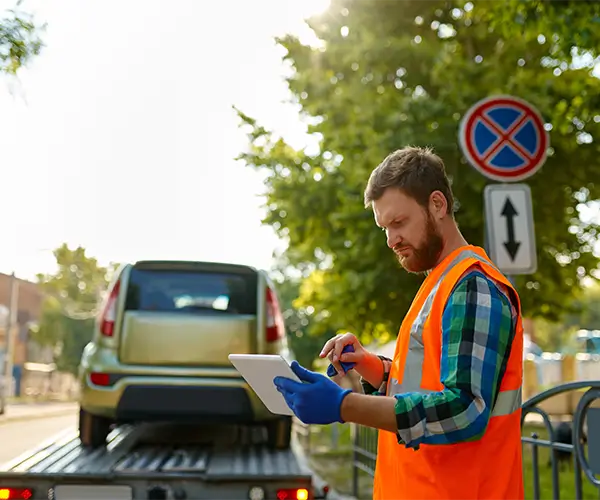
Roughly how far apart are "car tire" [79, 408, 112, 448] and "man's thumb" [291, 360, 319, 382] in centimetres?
403

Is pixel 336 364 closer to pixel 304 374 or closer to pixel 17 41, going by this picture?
pixel 304 374

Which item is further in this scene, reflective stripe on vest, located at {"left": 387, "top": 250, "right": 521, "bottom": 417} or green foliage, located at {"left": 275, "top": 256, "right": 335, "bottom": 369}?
green foliage, located at {"left": 275, "top": 256, "right": 335, "bottom": 369}

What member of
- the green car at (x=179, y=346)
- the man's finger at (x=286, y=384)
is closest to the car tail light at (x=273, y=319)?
the green car at (x=179, y=346)

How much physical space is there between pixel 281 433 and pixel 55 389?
5963cm

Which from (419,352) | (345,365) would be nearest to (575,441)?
(345,365)

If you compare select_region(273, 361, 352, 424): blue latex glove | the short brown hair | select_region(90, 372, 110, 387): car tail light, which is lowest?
select_region(90, 372, 110, 387): car tail light

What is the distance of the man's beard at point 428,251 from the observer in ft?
6.92

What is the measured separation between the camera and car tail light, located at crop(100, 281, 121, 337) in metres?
5.70

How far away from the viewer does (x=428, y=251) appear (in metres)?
2.13

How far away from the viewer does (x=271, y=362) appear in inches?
77.3

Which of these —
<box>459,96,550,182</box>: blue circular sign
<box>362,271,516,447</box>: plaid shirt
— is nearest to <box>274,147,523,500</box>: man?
Answer: <box>362,271,516,447</box>: plaid shirt

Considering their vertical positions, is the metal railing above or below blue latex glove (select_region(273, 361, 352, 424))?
below

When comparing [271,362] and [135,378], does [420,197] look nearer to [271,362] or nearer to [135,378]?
[271,362]

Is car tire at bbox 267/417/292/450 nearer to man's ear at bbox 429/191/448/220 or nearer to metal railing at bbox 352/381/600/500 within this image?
metal railing at bbox 352/381/600/500
